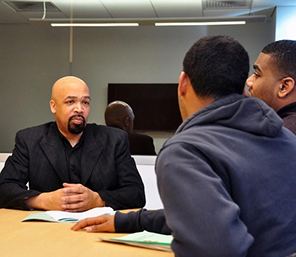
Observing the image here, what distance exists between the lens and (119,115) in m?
4.85

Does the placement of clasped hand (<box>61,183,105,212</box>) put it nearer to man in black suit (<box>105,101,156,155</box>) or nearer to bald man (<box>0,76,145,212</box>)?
bald man (<box>0,76,145,212</box>)

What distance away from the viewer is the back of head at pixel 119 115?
4.77 metres

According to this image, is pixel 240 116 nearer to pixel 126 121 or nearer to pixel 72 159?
pixel 72 159

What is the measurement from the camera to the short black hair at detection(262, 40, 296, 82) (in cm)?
232

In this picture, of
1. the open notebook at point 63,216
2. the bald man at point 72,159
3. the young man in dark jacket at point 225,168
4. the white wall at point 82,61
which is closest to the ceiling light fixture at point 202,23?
the white wall at point 82,61

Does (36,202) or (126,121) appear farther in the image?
(126,121)

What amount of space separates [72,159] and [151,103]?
1.88 m

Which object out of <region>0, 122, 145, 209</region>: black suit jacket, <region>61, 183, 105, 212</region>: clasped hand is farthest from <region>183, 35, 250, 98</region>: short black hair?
<region>0, 122, 145, 209</region>: black suit jacket

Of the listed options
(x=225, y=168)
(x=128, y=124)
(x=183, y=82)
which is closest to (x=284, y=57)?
(x=183, y=82)

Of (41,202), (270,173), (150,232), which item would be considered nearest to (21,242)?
(150,232)

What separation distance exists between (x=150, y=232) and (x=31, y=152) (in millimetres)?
1413

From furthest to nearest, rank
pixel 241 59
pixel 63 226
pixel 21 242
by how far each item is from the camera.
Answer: pixel 63 226 → pixel 21 242 → pixel 241 59

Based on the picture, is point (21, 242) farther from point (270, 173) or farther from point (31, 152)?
point (31, 152)

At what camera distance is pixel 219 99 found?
123 centimetres
